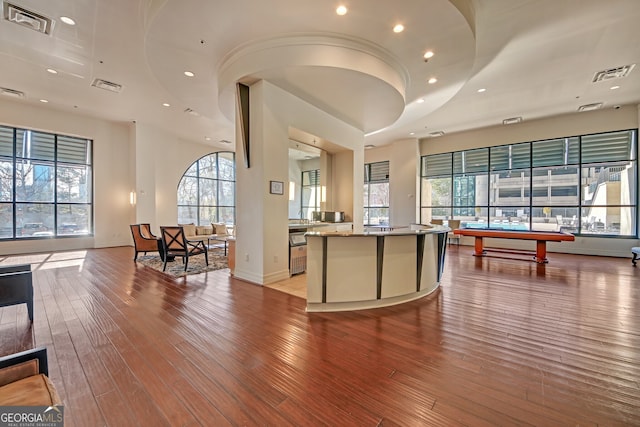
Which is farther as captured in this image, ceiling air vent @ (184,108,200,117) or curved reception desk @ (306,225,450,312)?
ceiling air vent @ (184,108,200,117)

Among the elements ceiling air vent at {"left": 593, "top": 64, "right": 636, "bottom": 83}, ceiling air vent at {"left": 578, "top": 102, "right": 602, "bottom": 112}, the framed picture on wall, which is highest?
ceiling air vent at {"left": 578, "top": 102, "right": 602, "bottom": 112}

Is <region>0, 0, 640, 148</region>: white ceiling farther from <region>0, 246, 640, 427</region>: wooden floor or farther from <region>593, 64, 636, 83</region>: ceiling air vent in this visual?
<region>0, 246, 640, 427</region>: wooden floor

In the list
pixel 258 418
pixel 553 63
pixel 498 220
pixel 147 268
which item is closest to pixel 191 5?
pixel 258 418

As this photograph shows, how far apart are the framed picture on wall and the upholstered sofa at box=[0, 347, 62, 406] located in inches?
133

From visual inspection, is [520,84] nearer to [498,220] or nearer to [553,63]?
[553,63]

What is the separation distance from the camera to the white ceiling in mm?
3188

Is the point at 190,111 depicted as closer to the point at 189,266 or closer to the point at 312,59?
the point at 189,266

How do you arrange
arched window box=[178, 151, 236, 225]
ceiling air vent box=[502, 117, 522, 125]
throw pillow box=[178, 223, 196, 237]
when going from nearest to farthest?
ceiling air vent box=[502, 117, 522, 125], throw pillow box=[178, 223, 196, 237], arched window box=[178, 151, 236, 225]

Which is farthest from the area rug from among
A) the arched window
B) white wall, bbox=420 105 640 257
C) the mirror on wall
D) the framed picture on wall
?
white wall, bbox=420 105 640 257

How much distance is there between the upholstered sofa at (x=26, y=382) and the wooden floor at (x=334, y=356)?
56 centimetres

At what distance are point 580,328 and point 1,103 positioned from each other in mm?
12176

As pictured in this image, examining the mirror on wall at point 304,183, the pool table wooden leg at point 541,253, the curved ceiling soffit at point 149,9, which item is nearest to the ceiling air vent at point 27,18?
the curved ceiling soffit at point 149,9

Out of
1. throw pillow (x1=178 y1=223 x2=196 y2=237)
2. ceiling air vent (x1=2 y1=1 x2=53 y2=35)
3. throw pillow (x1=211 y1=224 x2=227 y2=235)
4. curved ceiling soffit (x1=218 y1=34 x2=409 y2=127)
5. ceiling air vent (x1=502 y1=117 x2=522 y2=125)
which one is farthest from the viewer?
throw pillow (x1=211 y1=224 x2=227 y2=235)

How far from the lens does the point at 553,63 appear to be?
4.62m
